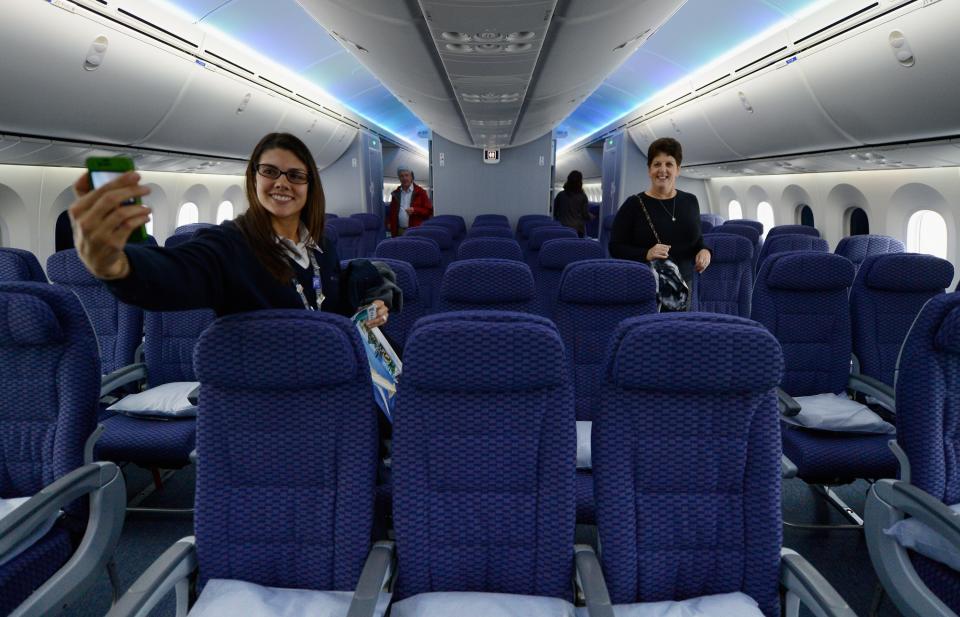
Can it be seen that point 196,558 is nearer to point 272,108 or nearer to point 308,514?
point 308,514

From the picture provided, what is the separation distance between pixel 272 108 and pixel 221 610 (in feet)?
23.9

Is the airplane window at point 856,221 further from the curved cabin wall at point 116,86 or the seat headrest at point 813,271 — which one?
the curved cabin wall at point 116,86

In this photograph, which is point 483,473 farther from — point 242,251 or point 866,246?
Answer: point 866,246

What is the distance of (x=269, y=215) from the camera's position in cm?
202

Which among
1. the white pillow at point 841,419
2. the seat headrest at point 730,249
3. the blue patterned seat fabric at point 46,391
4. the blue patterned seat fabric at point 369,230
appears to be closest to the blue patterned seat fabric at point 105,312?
the blue patterned seat fabric at point 46,391

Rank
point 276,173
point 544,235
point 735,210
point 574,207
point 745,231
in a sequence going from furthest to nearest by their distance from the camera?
point 735,210 → point 574,207 → point 745,231 → point 544,235 → point 276,173

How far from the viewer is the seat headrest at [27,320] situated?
6.99 ft

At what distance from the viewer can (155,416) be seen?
3283 mm

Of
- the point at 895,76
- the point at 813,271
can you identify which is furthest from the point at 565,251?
the point at 895,76

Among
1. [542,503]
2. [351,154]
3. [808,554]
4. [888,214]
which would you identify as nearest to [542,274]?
[808,554]

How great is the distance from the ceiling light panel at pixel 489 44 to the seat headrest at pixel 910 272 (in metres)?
2.44

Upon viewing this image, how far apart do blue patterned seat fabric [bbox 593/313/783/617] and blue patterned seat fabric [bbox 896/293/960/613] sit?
2.43 ft

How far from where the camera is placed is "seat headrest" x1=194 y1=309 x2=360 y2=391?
67.6 inches

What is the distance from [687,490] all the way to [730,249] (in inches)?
174
